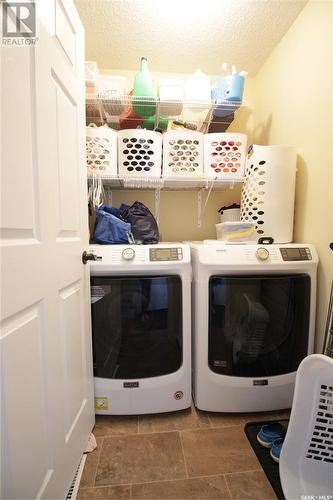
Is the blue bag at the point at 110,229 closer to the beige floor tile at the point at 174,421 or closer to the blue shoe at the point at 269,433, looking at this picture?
the beige floor tile at the point at 174,421

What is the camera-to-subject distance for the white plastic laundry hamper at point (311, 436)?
83 cm

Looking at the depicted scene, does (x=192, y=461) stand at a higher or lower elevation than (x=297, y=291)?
lower

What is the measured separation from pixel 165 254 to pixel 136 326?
441 millimetres

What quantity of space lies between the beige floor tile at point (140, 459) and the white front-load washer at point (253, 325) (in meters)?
0.28

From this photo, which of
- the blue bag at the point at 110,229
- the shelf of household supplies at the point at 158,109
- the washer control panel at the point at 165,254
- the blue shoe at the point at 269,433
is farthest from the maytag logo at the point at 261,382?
the shelf of household supplies at the point at 158,109

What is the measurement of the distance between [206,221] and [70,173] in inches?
51.4

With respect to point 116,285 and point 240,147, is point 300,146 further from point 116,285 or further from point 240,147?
point 116,285

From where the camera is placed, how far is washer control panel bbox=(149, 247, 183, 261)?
1.20 m

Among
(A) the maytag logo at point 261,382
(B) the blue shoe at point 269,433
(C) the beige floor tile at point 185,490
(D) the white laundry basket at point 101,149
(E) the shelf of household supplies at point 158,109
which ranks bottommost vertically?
(C) the beige floor tile at point 185,490

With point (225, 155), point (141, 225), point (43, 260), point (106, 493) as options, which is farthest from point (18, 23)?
point (106, 493)

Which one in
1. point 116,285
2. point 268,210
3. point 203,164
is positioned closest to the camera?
point 116,285

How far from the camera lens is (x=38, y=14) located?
668mm

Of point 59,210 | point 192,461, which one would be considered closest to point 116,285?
point 59,210

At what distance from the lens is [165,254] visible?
1.21 meters
